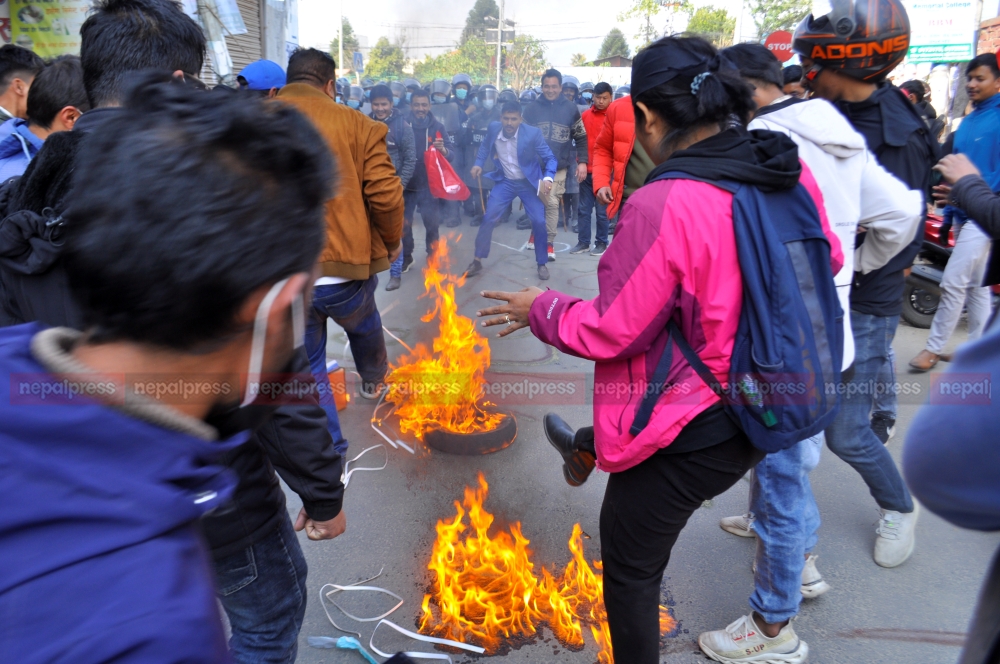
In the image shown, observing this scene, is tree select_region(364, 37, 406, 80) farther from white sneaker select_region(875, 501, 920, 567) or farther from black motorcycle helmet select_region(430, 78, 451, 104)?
white sneaker select_region(875, 501, 920, 567)

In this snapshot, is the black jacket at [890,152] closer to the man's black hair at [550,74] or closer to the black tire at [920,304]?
Result: the black tire at [920,304]

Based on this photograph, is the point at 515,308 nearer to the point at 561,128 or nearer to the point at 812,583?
the point at 812,583

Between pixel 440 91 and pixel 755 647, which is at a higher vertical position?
pixel 440 91

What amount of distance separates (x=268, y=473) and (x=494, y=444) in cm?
237

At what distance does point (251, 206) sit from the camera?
0.84m

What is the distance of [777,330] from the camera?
69.4 inches

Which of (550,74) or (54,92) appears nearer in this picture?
(54,92)

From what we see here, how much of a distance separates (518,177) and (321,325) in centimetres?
513

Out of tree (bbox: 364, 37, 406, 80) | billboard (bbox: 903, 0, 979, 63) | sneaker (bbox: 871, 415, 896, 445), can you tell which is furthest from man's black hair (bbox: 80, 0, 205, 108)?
tree (bbox: 364, 37, 406, 80)

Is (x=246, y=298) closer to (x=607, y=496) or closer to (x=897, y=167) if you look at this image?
(x=607, y=496)

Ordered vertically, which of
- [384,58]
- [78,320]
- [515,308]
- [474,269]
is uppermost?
[78,320]

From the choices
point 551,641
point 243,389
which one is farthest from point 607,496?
point 243,389

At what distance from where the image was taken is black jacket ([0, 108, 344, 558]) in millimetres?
1600

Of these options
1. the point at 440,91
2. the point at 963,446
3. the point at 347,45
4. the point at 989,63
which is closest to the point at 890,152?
the point at 963,446
